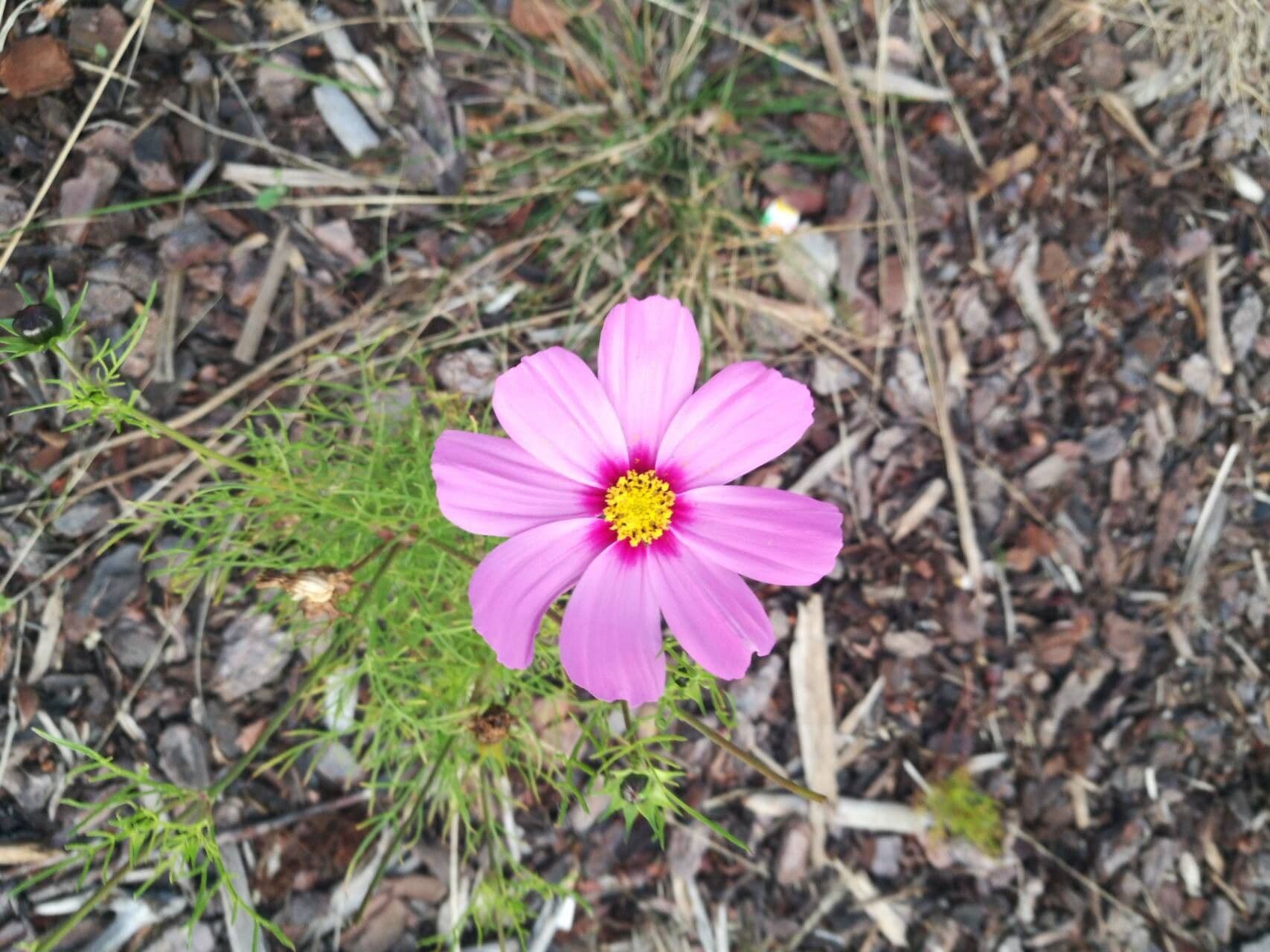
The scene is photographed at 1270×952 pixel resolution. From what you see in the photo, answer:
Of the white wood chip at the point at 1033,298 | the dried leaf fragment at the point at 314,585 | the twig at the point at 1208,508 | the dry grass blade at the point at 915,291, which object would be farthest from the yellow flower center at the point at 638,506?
the twig at the point at 1208,508

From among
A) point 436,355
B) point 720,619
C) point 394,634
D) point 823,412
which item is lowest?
point 823,412

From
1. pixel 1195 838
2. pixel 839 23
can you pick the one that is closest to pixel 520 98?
pixel 839 23

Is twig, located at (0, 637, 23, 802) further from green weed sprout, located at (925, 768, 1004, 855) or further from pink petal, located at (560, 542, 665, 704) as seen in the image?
green weed sprout, located at (925, 768, 1004, 855)

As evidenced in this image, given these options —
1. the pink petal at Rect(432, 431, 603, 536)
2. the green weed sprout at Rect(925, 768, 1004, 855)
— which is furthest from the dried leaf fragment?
the green weed sprout at Rect(925, 768, 1004, 855)

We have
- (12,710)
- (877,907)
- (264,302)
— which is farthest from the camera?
(877,907)

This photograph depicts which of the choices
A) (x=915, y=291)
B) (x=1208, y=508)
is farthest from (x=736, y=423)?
(x=1208, y=508)

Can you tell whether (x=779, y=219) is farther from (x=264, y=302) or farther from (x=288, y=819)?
(x=288, y=819)

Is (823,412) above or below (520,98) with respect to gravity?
below

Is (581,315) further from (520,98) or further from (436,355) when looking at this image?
(520,98)
